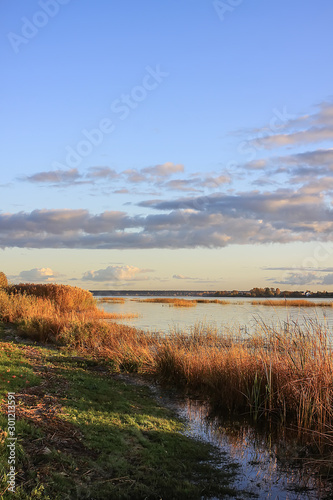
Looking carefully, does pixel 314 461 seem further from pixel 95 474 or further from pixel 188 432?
pixel 95 474

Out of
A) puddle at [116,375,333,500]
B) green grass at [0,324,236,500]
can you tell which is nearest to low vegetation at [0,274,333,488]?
puddle at [116,375,333,500]

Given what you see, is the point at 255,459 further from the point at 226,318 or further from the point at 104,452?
the point at 226,318

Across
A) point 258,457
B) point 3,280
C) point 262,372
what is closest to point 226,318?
point 3,280

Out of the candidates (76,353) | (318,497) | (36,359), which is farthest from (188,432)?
(76,353)

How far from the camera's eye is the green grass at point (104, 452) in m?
4.86

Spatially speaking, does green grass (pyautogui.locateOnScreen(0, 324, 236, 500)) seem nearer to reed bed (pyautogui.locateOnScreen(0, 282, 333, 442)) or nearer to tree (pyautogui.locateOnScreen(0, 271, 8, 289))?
reed bed (pyautogui.locateOnScreen(0, 282, 333, 442))

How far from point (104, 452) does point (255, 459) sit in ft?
8.25

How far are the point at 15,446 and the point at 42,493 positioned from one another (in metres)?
0.78

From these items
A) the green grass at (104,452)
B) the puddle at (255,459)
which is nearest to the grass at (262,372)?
the puddle at (255,459)

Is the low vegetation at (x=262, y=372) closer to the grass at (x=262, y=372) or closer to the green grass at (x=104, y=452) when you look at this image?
the grass at (x=262, y=372)

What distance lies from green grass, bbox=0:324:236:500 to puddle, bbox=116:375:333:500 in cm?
26

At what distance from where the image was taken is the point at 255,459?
6.64 m

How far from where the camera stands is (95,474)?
5254mm

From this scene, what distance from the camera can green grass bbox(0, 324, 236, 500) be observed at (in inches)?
191
